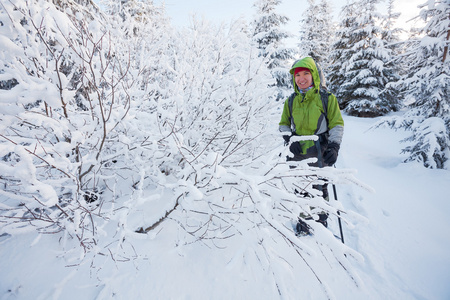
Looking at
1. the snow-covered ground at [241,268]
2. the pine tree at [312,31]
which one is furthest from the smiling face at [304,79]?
the pine tree at [312,31]

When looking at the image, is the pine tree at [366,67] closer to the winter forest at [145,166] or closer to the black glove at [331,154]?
the winter forest at [145,166]

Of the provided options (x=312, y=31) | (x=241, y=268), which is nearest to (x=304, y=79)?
(x=241, y=268)

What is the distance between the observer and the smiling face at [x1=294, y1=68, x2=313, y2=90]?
99.0 inches

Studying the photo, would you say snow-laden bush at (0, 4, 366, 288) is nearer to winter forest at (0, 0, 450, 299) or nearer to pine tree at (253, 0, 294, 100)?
winter forest at (0, 0, 450, 299)

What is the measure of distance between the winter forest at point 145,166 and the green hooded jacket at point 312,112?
0.42m

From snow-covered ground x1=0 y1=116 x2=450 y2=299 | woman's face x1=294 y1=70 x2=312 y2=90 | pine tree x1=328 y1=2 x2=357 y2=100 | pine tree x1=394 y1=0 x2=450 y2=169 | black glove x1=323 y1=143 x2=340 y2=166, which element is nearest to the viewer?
snow-covered ground x1=0 y1=116 x2=450 y2=299

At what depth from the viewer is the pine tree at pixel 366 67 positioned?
13008mm

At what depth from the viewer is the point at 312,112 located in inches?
97.7

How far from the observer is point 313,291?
1902mm

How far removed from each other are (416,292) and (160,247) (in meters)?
2.68

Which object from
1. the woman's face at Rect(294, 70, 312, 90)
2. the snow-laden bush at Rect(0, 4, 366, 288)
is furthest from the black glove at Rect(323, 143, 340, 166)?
the woman's face at Rect(294, 70, 312, 90)

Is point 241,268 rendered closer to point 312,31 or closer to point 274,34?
point 274,34

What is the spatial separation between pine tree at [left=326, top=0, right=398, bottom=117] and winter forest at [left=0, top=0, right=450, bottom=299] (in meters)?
8.93

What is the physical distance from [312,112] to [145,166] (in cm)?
215
